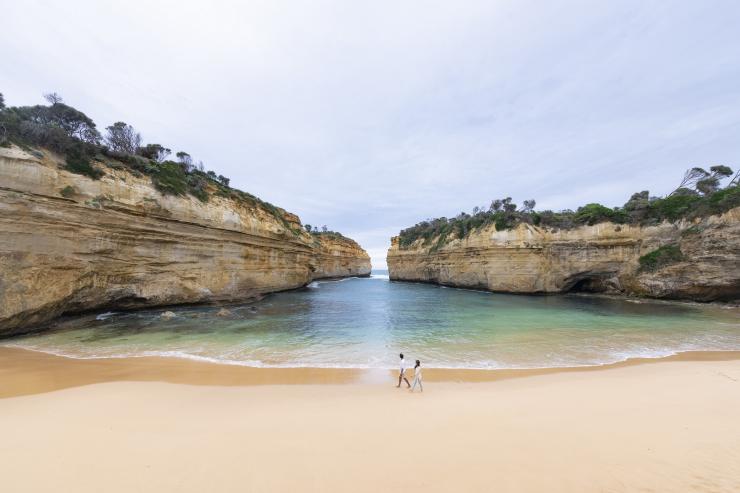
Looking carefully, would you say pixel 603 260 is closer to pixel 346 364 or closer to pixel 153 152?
pixel 346 364

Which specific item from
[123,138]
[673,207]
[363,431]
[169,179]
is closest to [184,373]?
[363,431]

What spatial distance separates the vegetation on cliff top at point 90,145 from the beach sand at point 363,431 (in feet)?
31.2

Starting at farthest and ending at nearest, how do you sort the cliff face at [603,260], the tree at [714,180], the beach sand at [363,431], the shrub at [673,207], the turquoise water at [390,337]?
the tree at [714,180] < the shrub at [673,207] < the cliff face at [603,260] < the turquoise water at [390,337] < the beach sand at [363,431]

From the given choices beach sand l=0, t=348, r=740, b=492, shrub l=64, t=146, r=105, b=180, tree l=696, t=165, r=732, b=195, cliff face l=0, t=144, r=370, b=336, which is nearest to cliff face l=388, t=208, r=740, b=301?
tree l=696, t=165, r=732, b=195

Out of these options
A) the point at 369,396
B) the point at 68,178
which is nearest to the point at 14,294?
the point at 68,178

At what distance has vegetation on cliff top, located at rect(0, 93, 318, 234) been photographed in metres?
11.0

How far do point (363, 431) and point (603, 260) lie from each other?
30.7 m

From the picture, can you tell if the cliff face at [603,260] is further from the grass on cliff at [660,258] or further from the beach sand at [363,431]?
the beach sand at [363,431]

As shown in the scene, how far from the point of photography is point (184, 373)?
23.3ft

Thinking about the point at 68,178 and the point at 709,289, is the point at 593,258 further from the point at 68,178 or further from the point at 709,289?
the point at 68,178

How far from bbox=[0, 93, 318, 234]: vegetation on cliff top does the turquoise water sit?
7.36 metres

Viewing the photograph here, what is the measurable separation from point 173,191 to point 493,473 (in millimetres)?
18393

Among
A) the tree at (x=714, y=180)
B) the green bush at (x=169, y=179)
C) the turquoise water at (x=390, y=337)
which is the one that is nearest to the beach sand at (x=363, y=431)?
the turquoise water at (x=390, y=337)

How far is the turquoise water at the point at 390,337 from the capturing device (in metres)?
8.52
